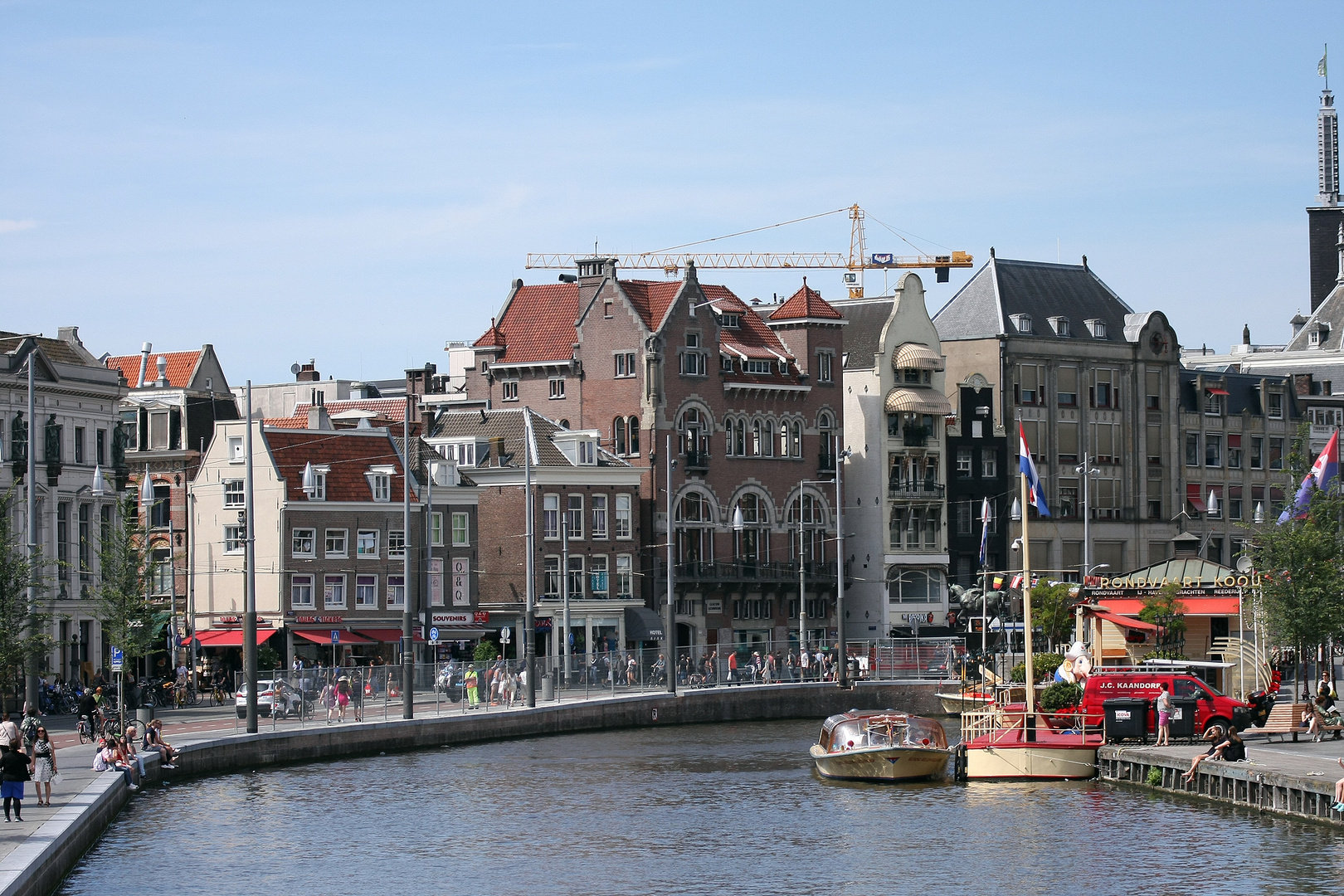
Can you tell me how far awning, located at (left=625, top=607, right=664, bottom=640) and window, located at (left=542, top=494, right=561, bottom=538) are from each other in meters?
5.66

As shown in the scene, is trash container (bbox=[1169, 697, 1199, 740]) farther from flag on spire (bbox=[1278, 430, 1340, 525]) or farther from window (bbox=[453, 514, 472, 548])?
window (bbox=[453, 514, 472, 548])

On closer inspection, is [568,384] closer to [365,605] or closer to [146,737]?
[365,605]

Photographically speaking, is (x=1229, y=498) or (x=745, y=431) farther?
(x=1229, y=498)

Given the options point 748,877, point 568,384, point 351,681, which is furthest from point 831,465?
point 748,877

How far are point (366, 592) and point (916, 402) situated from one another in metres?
36.4

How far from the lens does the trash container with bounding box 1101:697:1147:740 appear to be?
203 feet

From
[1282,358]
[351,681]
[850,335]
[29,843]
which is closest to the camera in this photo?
[29,843]

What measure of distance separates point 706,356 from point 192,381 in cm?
2780

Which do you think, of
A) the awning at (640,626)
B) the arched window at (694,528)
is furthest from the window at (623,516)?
the arched window at (694,528)

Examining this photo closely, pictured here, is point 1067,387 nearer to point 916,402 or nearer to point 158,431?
point 916,402

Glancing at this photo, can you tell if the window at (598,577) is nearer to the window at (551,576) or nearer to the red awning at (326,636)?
the window at (551,576)

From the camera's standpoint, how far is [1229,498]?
138750 mm

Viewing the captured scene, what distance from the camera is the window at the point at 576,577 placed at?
4210 inches

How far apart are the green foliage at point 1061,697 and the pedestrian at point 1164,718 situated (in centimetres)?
361
